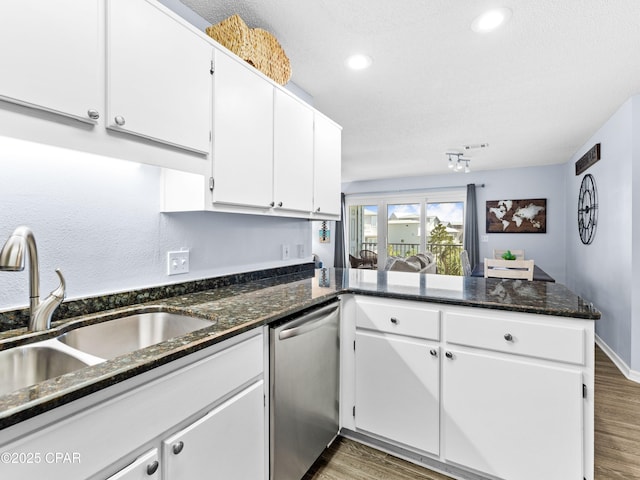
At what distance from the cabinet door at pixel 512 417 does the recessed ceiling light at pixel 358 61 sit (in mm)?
1953

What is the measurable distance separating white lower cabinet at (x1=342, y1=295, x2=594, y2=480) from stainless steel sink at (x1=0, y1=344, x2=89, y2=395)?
130cm

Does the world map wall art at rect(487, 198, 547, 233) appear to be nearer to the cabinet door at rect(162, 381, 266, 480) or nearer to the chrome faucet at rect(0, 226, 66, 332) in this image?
the cabinet door at rect(162, 381, 266, 480)

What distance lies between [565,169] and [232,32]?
596 centimetres

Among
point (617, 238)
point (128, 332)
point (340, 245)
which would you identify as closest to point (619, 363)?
point (617, 238)

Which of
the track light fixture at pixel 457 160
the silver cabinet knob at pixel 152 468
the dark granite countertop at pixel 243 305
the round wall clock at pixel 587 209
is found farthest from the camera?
the track light fixture at pixel 457 160

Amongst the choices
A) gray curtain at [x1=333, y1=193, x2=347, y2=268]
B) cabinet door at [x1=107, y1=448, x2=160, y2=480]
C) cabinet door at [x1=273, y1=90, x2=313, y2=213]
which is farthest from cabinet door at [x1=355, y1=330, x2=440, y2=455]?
gray curtain at [x1=333, y1=193, x2=347, y2=268]

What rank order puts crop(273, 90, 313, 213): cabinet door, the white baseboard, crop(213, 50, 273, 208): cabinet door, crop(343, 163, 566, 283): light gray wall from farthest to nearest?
crop(343, 163, 566, 283): light gray wall → the white baseboard → crop(273, 90, 313, 213): cabinet door → crop(213, 50, 273, 208): cabinet door

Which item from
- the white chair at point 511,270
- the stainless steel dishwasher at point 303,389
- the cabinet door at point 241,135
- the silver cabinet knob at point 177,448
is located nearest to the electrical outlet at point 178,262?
the cabinet door at point 241,135

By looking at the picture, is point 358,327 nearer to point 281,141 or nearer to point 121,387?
point 281,141

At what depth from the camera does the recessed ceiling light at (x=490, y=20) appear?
5.69ft

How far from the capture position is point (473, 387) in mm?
1531

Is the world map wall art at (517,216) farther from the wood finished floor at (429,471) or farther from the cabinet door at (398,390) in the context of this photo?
the cabinet door at (398,390)

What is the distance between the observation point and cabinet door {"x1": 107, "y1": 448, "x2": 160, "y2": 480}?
30.5 inches

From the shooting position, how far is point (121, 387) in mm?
769
